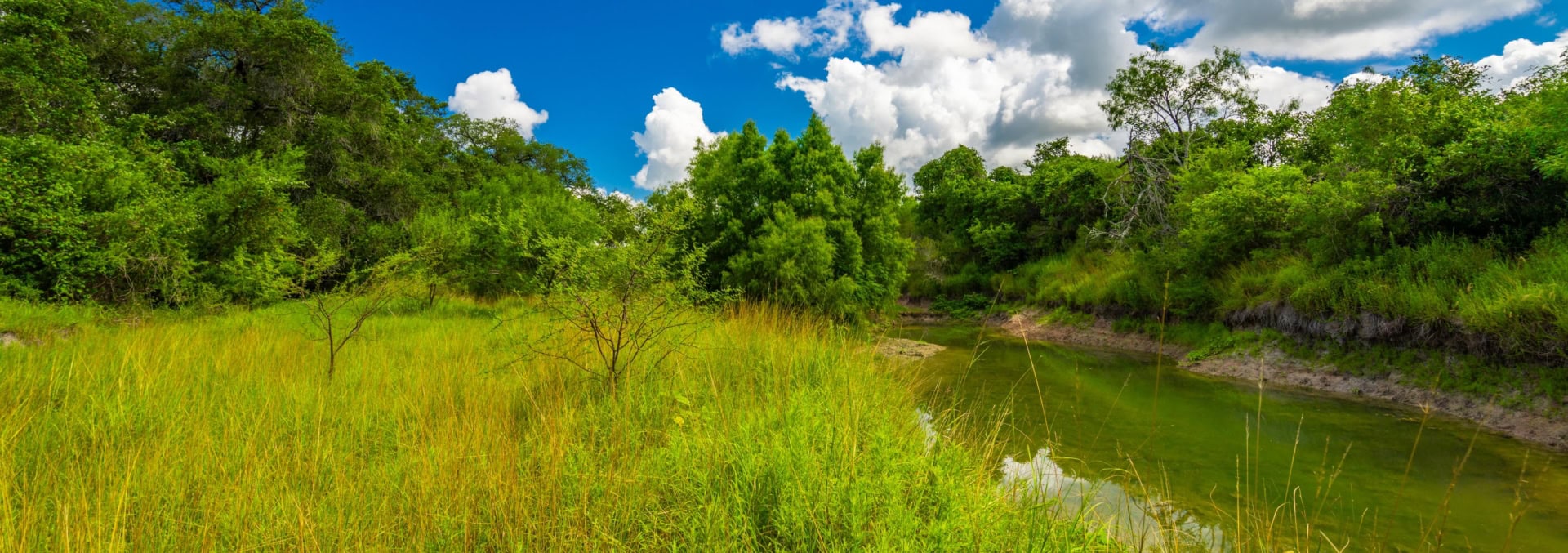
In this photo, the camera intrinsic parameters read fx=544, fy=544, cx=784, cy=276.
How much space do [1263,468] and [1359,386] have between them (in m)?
4.75

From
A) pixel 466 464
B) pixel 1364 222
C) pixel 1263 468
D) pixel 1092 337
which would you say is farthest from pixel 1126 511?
pixel 1092 337

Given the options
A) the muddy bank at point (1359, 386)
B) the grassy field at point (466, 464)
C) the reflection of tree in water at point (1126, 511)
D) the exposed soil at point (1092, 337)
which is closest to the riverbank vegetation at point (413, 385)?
the grassy field at point (466, 464)

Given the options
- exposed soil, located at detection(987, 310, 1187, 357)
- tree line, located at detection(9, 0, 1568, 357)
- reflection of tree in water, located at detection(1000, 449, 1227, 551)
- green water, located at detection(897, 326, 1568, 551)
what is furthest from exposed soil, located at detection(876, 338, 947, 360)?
reflection of tree in water, located at detection(1000, 449, 1227, 551)

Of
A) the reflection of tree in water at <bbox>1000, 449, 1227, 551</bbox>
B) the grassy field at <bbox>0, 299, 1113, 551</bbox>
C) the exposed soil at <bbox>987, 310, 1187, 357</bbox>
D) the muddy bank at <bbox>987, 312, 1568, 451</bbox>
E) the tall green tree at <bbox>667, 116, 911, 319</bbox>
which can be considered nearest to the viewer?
the grassy field at <bbox>0, 299, 1113, 551</bbox>

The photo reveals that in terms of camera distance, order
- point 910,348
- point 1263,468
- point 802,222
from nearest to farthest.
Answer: point 1263,468, point 802,222, point 910,348

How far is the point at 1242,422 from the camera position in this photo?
7160 mm

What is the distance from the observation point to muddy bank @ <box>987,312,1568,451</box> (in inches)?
239

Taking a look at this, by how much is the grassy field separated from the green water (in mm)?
763

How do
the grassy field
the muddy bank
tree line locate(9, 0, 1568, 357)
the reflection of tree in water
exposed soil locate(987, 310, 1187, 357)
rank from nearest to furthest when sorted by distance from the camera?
1. the grassy field
2. the reflection of tree in water
3. the muddy bank
4. tree line locate(9, 0, 1568, 357)
5. exposed soil locate(987, 310, 1187, 357)

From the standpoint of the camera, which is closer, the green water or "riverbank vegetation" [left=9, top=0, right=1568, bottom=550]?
"riverbank vegetation" [left=9, top=0, right=1568, bottom=550]

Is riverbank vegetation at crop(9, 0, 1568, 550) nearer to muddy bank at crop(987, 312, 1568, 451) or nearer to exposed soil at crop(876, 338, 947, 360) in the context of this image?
muddy bank at crop(987, 312, 1568, 451)

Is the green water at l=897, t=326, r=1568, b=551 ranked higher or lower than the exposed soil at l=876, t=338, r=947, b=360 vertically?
higher

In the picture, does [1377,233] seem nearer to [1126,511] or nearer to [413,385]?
[1126,511]

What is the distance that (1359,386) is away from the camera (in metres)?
8.25
